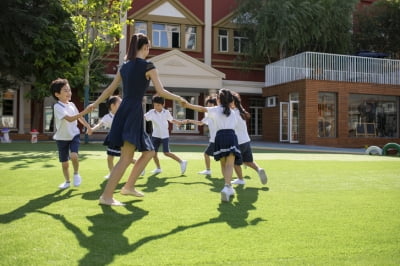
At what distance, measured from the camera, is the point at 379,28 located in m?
28.0

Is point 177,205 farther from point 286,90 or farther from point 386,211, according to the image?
point 286,90

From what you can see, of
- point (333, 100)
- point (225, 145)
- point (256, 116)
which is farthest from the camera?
point (256, 116)

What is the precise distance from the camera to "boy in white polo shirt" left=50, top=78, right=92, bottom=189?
6.20m

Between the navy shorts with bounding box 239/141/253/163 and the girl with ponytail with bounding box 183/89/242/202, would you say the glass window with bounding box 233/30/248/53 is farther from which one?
the girl with ponytail with bounding box 183/89/242/202

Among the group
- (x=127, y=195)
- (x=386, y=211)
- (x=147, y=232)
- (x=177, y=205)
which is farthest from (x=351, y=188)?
(x=147, y=232)

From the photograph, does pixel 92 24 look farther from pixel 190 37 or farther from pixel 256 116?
pixel 256 116

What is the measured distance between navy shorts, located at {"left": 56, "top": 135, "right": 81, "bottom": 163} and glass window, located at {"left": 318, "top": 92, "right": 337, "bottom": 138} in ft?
58.5

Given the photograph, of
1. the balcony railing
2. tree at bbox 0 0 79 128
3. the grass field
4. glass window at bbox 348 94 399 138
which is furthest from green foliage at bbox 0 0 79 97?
glass window at bbox 348 94 399 138

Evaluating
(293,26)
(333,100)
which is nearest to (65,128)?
(333,100)

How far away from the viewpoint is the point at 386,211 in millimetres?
4594

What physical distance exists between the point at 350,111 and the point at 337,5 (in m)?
6.75

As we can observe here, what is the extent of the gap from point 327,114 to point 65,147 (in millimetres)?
18489

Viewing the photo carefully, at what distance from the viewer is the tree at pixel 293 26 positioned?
23.6 metres

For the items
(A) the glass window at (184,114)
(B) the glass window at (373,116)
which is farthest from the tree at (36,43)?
(B) the glass window at (373,116)
